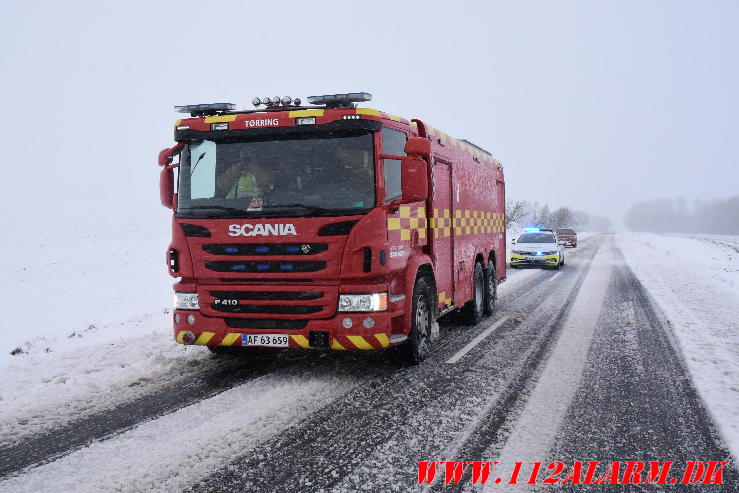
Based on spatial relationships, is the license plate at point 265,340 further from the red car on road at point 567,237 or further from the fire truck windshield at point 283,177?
the red car on road at point 567,237

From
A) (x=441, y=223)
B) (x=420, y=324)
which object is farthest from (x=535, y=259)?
(x=420, y=324)

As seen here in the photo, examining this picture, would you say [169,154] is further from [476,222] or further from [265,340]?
[476,222]

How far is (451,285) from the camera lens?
25.2ft

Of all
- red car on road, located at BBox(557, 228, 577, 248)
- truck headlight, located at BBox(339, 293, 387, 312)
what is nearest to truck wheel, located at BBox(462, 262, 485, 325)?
truck headlight, located at BBox(339, 293, 387, 312)

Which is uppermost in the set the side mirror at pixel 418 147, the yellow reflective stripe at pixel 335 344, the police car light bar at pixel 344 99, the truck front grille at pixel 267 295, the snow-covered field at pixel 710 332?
the police car light bar at pixel 344 99

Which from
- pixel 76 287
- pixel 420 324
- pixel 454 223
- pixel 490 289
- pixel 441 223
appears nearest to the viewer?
pixel 420 324

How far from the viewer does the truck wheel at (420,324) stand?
6.05 meters

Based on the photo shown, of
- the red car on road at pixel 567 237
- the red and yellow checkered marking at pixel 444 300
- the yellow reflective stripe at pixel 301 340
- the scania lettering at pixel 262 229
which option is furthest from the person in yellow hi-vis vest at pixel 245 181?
the red car on road at pixel 567 237

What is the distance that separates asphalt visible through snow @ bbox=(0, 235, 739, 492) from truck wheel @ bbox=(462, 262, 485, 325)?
1200 millimetres

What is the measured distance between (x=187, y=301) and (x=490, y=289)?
6.12 metres

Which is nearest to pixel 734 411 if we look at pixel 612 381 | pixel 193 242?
pixel 612 381

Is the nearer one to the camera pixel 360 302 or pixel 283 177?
pixel 360 302

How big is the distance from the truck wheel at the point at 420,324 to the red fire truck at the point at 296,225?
0.15ft

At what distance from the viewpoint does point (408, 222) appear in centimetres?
599
